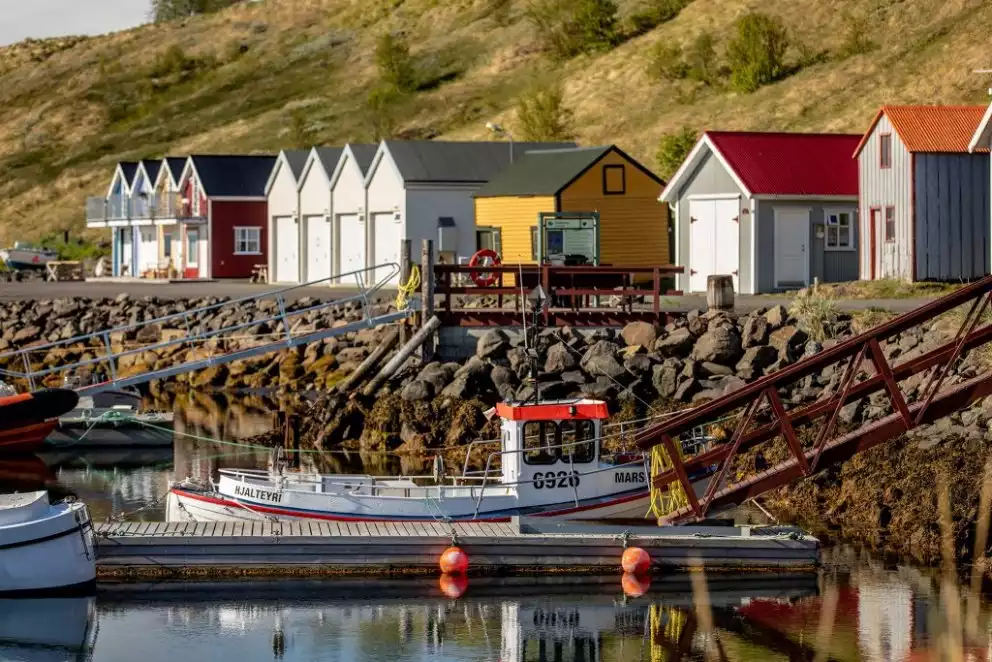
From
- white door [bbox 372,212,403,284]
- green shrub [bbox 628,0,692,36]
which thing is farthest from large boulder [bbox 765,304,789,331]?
green shrub [bbox 628,0,692,36]

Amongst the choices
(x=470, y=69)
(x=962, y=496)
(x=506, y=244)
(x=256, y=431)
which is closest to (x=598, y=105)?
(x=470, y=69)

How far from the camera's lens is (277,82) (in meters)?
140

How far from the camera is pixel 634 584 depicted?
23250mm

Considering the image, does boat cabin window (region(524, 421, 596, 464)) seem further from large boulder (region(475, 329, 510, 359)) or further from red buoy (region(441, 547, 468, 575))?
large boulder (region(475, 329, 510, 359))

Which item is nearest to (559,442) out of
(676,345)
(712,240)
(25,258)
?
(676,345)

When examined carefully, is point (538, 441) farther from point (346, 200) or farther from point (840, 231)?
point (346, 200)

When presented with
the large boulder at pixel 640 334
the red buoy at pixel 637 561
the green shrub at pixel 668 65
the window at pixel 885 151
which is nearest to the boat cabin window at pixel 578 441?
the red buoy at pixel 637 561

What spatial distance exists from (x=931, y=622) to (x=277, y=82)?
12392cm

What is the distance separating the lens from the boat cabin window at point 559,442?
25323 mm

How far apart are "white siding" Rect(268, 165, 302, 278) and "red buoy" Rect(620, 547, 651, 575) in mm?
47573

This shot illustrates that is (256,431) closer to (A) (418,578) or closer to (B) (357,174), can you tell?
(A) (418,578)

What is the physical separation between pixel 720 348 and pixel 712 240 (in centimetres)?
1504

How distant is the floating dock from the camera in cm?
2330

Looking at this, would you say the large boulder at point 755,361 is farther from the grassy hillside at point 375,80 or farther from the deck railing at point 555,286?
the grassy hillside at point 375,80
